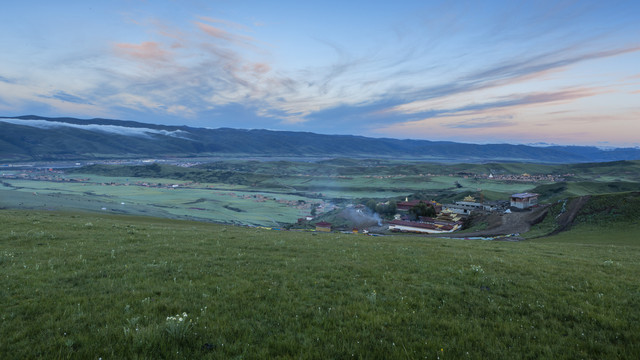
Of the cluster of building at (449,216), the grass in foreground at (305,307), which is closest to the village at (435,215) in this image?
the cluster of building at (449,216)

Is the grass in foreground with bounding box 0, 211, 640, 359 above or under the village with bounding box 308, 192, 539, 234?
above

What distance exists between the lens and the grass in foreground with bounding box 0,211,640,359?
5.97m

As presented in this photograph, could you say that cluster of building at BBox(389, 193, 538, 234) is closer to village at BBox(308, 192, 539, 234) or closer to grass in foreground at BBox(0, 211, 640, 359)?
village at BBox(308, 192, 539, 234)

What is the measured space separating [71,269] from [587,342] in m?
16.4

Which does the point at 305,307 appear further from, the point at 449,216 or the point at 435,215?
the point at 435,215

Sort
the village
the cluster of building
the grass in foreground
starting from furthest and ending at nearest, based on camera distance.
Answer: the village → the cluster of building → the grass in foreground

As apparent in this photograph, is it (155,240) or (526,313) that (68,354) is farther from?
(155,240)

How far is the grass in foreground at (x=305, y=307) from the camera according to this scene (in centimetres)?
597

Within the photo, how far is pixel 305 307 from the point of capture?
27.0 feet

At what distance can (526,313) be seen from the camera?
810 cm

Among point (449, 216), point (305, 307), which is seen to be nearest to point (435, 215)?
point (449, 216)

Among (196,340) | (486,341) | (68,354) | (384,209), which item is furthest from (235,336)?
(384,209)

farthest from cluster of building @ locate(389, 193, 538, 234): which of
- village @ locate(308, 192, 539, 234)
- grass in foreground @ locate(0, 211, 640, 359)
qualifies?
grass in foreground @ locate(0, 211, 640, 359)

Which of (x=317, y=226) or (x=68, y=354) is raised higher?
(x=68, y=354)
